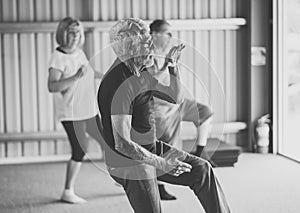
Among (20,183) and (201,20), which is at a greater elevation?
(201,20)

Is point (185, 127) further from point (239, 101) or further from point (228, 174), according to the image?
point (228, 174)

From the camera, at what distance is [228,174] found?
5902mm

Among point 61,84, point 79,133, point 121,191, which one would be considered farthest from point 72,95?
point 121,191

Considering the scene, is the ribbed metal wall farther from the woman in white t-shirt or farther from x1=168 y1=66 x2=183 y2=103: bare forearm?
x1=168 y1=66 x2=183 y2=103: bare forearm

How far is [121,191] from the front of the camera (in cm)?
523

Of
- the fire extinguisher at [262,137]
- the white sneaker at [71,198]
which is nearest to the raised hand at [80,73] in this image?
the white sneaker at [71,198]

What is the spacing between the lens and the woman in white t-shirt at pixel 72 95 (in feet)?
15.2

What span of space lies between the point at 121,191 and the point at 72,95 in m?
1.02

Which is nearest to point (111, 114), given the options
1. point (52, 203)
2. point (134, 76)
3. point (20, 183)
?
point (134, 76)

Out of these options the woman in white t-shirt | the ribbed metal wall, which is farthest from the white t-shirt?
the ribbed metal wall

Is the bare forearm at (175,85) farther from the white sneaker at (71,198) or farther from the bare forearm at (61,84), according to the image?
the white sneaker at (71,198)

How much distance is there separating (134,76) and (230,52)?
4665 mm

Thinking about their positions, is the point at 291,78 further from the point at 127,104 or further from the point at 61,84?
the point at 127,104

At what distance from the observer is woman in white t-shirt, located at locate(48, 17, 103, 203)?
Answer: 182 inches
